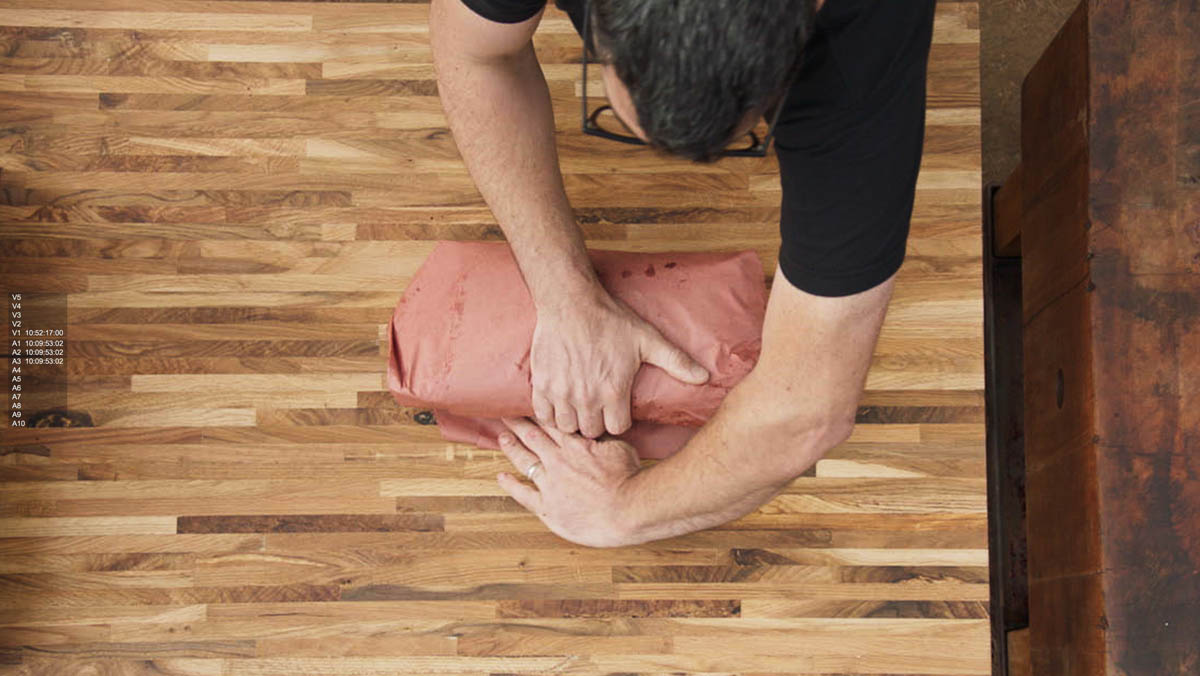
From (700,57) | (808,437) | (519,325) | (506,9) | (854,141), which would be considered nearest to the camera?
(700,57)

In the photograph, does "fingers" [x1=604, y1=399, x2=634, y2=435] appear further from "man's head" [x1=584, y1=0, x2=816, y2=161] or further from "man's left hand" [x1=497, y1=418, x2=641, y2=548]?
"man's head" [x1=584, y1=0, x2=816, y2=161]

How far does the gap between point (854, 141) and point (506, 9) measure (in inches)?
15.3

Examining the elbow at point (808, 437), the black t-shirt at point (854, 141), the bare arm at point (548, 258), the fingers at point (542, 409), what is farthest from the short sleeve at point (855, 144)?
the fingers at point (542, 409)

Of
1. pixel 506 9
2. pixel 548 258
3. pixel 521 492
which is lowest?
pixel 521 492

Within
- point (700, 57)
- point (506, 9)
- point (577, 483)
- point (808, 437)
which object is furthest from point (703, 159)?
point (577, 483)

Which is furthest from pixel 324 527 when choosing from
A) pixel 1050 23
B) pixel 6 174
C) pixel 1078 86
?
pixel 1050 23

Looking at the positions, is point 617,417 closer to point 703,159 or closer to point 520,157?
point 520,157

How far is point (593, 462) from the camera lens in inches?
46.6

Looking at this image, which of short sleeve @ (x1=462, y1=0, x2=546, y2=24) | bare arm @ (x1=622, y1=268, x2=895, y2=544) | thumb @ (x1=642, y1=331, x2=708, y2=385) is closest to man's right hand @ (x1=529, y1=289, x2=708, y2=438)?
thumb @ (x1=642, y1=331, x2=708, y2=385)

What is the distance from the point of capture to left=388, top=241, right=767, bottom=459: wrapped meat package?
3.64 ft

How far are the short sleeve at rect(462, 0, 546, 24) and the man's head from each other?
24 centimetres

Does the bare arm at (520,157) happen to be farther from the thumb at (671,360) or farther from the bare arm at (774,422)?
the bare arm at (774,422)

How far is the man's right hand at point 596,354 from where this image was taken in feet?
3.56

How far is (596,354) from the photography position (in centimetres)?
108
